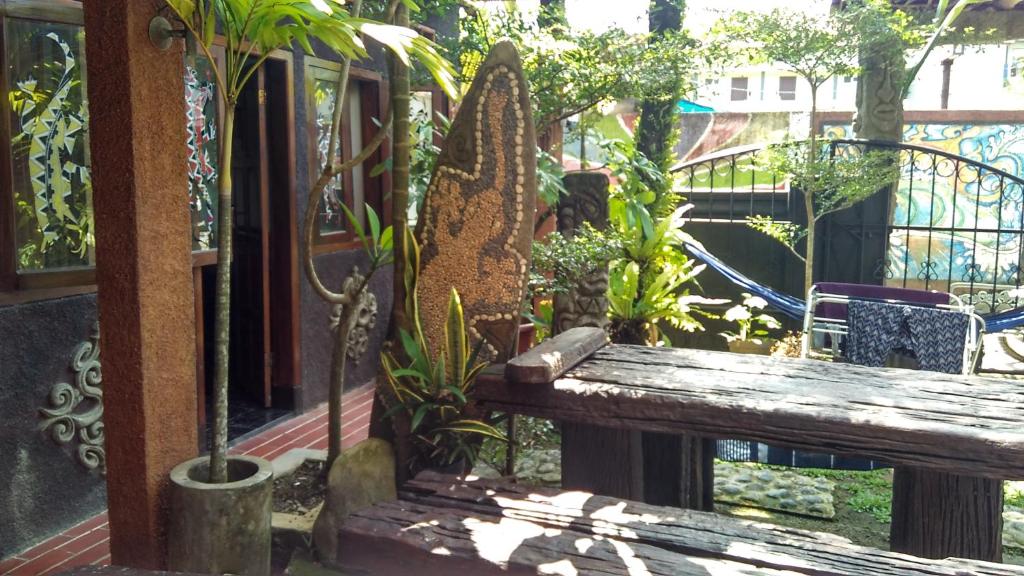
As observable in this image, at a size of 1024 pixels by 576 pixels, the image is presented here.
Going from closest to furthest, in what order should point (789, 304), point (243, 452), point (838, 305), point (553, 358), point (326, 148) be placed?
point (553, 358), point (243, 452), point (326, 148), point (838, 305), point (789, 304)

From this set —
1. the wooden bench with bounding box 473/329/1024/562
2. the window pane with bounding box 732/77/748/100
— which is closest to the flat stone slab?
the wooden bench with bounding box 473/329/1024/562

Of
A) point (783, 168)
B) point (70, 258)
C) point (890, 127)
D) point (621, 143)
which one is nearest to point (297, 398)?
point (70, 258)

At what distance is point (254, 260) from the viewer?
5.06m

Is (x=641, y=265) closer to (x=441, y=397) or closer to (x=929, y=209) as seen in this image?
(x=441, y=397)

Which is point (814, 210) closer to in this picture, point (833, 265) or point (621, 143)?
point (833, 265)

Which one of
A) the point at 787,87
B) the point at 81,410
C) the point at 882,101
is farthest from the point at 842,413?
the point at 787,87

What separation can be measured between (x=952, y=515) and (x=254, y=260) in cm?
364

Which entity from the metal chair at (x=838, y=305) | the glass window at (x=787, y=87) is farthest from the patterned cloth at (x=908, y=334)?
the glass window at (x=787, y=87)

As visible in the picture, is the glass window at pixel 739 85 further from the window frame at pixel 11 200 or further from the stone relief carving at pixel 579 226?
the window frame at pixel 11 200

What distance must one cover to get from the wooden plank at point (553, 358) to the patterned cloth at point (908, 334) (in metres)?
2.07

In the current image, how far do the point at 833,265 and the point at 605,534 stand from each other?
6.23 metres

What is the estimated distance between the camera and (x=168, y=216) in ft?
8.77

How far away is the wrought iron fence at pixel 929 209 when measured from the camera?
7648mm

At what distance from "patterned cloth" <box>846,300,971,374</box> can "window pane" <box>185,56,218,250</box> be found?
3.48 m
